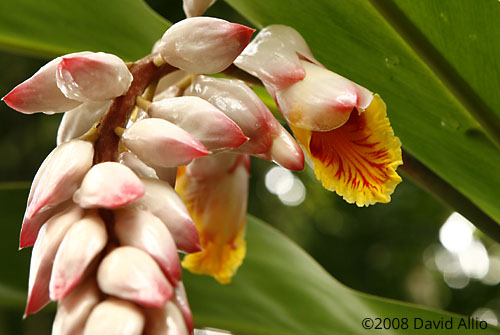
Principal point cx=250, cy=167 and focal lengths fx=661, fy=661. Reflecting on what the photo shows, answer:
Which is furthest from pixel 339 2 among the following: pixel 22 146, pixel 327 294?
pixel 22 146

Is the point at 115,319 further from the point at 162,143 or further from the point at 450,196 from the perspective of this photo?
the point at 450,196

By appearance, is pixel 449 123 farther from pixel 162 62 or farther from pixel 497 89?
pixel 162 62

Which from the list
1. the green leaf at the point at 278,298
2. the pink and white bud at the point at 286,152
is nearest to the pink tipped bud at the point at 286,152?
the pink and white bud at the point at 286,152

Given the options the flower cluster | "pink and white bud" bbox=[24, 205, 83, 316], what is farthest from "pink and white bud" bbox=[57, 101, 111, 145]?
"pink and white bud" bbox=[24, 205, 83, 316]

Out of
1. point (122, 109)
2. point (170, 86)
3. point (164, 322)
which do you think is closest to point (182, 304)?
point (164, 322)

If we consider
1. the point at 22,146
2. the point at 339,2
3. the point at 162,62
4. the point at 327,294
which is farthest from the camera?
the point at 22,146

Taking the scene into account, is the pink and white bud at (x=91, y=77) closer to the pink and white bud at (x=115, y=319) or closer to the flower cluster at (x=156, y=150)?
the flower cluster at (x=156, y=150)

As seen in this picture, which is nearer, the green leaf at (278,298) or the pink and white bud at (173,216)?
the pink and white bud at (173,216)
